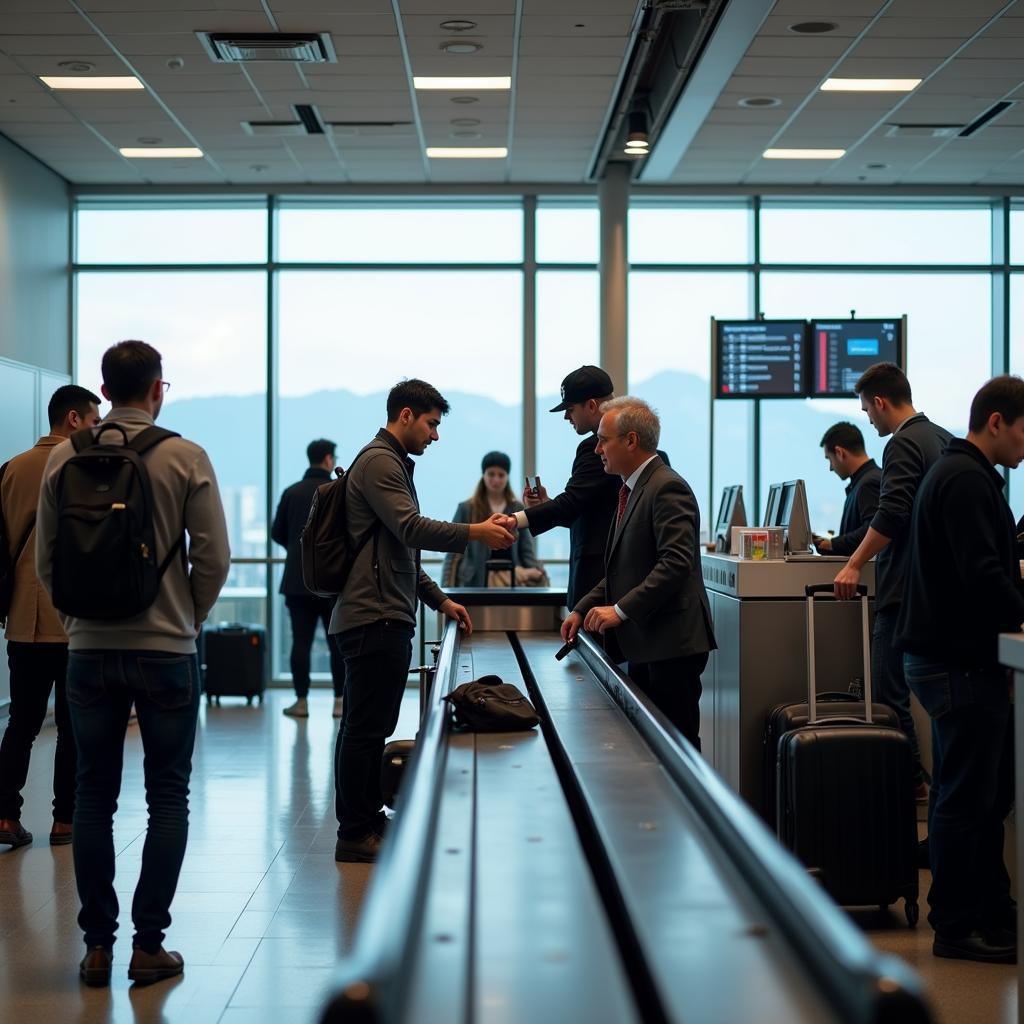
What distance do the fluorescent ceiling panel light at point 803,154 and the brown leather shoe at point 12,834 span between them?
6.63m

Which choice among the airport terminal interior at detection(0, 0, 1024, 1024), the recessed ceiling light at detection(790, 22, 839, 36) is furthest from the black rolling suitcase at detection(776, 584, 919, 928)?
the recessed ceiling light at detection(790, 22, 839, 36)

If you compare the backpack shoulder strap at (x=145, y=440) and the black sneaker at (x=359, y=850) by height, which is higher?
the backpack shoulder strap at (x=145, y=440)

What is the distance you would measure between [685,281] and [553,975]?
29.9 ft

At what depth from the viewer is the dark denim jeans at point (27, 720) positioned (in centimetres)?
468

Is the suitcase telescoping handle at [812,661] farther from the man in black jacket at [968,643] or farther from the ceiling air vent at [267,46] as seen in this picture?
the ceiling air vent at [267,46]

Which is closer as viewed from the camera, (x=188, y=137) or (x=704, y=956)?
(x=704, y=956)

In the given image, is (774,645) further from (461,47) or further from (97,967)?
(461,47)

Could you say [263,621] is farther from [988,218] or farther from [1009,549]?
[1009,549]

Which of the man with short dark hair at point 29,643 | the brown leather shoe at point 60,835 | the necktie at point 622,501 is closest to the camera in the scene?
the necktie at point 622,501

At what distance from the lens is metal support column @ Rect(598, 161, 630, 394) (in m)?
9.34

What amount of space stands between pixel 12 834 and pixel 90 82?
4.53 metres

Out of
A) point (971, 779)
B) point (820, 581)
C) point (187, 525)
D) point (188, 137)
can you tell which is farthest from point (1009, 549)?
point (188, 137)

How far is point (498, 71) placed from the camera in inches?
281

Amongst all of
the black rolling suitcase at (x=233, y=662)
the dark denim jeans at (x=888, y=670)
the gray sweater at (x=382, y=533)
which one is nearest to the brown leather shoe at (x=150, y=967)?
the gray sweater at (x=382, y=533)
